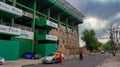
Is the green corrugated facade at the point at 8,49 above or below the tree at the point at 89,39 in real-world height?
below

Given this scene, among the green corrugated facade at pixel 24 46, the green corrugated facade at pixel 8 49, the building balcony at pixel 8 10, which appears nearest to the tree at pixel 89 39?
the green corrugated facade at pixel 24 46

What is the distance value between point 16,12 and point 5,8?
2770mm

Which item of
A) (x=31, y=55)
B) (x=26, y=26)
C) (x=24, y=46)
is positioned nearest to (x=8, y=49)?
(x=31, y=55)

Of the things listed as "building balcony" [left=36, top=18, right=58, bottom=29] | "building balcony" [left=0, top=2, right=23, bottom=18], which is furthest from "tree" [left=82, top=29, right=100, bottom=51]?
"building balcony" [left=0, top=2, right=23, bottom=18]

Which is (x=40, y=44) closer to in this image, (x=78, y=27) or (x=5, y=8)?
(x=5, y=8)

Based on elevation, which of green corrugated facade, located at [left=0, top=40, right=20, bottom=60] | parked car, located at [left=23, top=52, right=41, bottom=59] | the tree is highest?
the tree

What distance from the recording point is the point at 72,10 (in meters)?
76.1

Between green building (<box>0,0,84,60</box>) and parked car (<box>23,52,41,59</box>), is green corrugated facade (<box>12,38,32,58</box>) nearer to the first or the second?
green building (<box>0,0,84,60</box>)

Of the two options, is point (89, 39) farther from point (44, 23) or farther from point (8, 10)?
point (8, 10)

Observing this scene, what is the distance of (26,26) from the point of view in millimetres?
49656

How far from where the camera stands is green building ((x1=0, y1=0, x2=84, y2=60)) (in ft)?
108

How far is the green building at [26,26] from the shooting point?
3294cm

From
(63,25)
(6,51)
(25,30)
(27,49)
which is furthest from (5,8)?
(63,25)

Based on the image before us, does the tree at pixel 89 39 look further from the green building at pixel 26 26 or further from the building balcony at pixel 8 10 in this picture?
the building balcony at pixel 8 10
